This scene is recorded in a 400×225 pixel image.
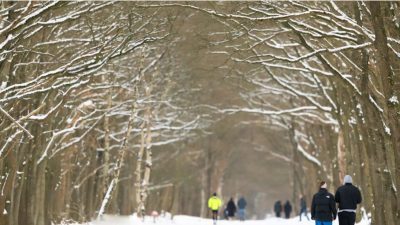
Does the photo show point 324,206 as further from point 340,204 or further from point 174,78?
point 174,78

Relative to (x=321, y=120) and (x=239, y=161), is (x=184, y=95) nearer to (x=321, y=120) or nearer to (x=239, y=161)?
(x=321, y=120)

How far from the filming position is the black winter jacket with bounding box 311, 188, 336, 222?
1427 cm

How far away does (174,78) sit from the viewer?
33031 millimetres

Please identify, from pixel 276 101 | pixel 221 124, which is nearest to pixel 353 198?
pixel 276 101

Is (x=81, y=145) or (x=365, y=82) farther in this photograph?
(x=81, y=145)

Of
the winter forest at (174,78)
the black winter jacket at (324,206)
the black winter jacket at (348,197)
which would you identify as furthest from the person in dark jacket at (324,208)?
the winter forest at (174,78)

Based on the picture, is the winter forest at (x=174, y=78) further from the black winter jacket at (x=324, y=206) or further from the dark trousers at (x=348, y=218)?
the black winter jacket at (x=324, y=206)

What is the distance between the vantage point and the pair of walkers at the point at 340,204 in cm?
1395

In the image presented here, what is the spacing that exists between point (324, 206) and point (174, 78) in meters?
19.5

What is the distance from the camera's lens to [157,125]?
34.4 meters

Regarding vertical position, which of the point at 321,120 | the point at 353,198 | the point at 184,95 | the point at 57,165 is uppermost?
the point at 184,95

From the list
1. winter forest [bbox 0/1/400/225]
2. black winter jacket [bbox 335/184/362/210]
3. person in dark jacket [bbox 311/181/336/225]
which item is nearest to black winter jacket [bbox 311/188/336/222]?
person in dark jacket [bbox 311/181/336/225]

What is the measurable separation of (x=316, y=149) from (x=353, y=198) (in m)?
22.1

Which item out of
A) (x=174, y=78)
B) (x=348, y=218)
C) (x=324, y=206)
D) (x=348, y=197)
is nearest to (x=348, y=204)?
(x=348, y=197)
